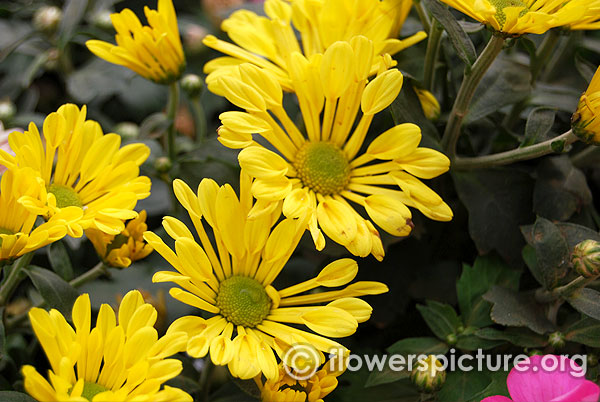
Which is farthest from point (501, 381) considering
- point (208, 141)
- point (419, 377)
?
point (208, 141)

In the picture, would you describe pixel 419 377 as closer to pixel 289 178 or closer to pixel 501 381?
pixel 501 381

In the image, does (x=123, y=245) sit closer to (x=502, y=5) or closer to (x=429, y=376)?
→ (x=429, y=376)

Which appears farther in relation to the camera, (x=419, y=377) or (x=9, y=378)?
(x=9, y=378)

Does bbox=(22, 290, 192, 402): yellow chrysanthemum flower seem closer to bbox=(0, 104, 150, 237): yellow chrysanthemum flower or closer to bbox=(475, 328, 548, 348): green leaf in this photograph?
bbox=(0, 104, 150, 237): yellow chrysanthemum flower

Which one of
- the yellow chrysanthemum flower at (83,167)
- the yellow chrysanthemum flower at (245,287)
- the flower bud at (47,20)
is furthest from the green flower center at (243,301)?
the flower bud at (47,20)

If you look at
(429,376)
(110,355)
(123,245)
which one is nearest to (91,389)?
(110,355)

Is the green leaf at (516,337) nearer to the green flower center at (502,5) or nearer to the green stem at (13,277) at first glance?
the green flower center at (502,5)
